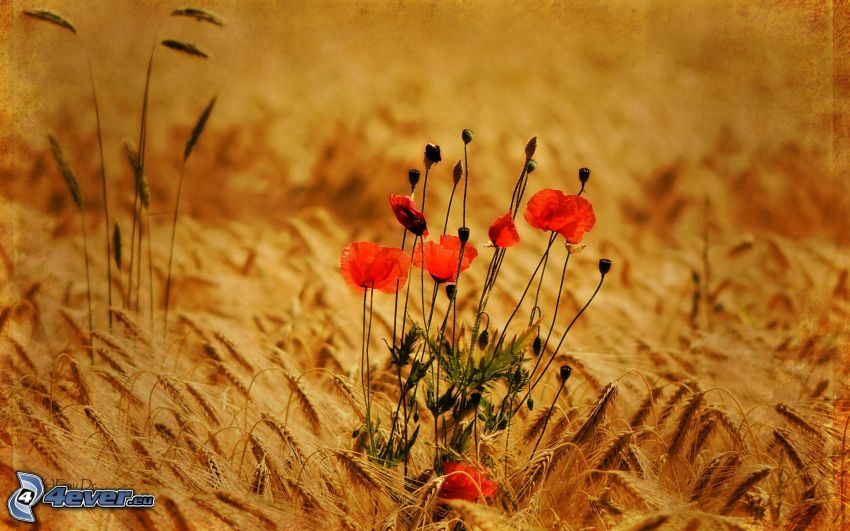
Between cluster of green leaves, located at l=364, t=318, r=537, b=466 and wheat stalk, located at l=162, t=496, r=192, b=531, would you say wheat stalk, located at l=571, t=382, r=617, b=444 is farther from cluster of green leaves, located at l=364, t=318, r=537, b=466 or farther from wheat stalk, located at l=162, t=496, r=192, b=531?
wheat stalk, located at l=162, t=496, r=192, b=531

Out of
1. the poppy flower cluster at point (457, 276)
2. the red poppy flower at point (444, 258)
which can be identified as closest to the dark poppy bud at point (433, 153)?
the poppy flower cluster at point (457, 276)

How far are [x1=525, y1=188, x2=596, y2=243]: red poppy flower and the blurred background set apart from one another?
1.24 metres

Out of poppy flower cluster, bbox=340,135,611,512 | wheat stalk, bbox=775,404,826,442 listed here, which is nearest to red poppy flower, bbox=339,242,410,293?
poppy flower cluster, bbox=340,135,611,512

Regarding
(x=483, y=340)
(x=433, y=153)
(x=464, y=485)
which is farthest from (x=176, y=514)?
(x=433, y=153)

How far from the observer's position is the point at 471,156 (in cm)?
397

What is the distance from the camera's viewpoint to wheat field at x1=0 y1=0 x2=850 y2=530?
1427mm

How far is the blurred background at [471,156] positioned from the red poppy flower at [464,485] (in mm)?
1224

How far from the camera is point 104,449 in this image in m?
1.49

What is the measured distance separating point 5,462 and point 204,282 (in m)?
1.28

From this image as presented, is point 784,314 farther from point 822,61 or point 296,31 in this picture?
Result: point 296,31

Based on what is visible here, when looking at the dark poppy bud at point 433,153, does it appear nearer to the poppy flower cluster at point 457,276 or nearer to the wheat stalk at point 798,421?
the poppy flower cluster at point 457,276

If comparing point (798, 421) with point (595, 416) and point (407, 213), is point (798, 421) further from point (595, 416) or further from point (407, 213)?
point (407, 213)

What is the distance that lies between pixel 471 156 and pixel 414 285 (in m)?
1.05

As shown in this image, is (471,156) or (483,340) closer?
(483,340)
